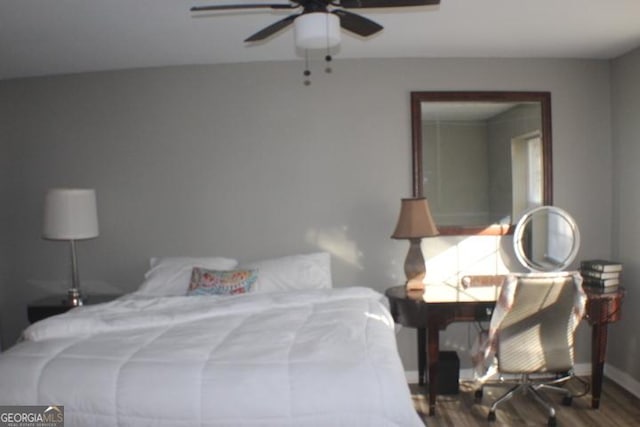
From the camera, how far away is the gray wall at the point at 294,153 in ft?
12.1

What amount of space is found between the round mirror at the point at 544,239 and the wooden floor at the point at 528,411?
2.92 ft

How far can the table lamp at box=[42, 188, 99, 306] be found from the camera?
3412mm

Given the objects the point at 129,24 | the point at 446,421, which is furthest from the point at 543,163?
the point at 129,24

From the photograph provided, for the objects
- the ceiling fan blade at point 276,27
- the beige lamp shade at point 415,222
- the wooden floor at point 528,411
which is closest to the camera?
the ceiling fan blade at point 276,27

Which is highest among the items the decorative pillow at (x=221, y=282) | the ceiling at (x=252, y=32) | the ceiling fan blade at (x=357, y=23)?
Result: the ceiling at (x=252, y=32)

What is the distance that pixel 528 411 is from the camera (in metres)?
3.08

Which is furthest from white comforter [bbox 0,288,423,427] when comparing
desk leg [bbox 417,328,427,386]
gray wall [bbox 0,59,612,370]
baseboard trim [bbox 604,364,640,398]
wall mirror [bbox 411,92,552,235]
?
baseboard trim [bbox 604,364,640,398]

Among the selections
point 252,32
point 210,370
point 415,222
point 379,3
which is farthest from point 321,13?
point 415,222

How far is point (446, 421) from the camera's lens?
119 inches

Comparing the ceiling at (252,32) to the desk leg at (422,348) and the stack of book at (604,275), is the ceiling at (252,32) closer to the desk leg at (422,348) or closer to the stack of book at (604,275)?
the stack of book at (604,275)

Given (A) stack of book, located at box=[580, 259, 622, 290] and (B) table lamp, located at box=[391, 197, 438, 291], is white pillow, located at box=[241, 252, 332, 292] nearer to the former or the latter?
(B) table lamp, located at box=[391, 197, 438, 291]

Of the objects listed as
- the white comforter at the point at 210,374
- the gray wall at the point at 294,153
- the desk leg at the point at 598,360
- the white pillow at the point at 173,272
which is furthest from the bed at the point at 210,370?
the desk leg at the point at 598,360

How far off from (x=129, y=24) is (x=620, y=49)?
3.26 meters

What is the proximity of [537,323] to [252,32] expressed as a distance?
2422 mm
